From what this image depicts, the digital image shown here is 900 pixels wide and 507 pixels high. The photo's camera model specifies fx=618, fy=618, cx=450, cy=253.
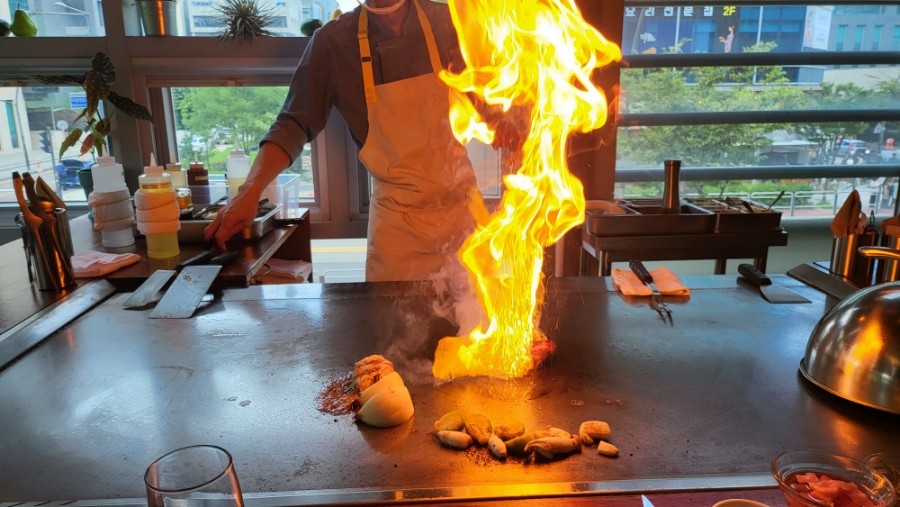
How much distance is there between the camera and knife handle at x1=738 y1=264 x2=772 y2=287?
7.86 feet

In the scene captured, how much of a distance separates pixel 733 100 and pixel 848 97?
0.93 meters

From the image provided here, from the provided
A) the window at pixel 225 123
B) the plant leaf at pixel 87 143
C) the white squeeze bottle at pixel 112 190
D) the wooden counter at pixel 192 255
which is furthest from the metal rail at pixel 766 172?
the plant leaf at pixel 87 143

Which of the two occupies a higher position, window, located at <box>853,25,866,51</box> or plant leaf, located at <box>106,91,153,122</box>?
window, located at <box>853,25,866,51</box>

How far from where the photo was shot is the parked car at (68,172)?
4828 mm

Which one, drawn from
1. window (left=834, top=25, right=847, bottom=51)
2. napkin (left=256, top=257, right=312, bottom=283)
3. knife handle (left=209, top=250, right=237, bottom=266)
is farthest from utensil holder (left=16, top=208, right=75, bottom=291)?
window (left=834, top=25, right=847, bottom=51)

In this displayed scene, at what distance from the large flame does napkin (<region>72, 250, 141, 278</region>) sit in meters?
1.50

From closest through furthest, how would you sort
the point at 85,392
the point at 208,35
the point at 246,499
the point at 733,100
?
the point at 246,499, the point at 85,392, the point at 208,35, the point at 733,100

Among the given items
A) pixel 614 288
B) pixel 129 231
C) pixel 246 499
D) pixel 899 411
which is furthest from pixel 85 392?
pixel 899 411

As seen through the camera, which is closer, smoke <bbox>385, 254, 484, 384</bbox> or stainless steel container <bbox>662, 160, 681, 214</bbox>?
smoke <bbox>385, 254, 484, 384</bbox>

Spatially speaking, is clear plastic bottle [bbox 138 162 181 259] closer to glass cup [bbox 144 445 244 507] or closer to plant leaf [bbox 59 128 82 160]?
plant leaf [bbox 59 128 82 160]

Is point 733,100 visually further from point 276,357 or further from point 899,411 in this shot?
point 276,357

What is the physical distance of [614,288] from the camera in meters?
2.44

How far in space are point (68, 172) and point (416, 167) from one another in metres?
3.34

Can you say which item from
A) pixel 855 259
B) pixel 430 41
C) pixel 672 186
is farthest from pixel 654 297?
pixel 430 41
